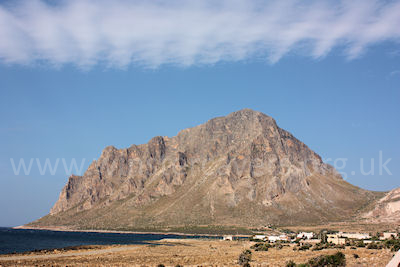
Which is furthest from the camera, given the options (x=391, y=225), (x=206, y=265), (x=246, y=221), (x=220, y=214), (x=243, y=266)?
(x=220, y=214)

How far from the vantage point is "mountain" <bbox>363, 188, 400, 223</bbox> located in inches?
6033

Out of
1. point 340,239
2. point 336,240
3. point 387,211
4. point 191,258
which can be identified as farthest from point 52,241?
point 387,211

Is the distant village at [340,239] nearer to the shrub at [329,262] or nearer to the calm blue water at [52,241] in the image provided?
the shrub at [329,262]

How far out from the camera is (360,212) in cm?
18325

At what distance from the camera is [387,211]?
162125 mm

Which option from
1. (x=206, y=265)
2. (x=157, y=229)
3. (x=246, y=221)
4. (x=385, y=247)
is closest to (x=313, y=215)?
(x=246, y=221)

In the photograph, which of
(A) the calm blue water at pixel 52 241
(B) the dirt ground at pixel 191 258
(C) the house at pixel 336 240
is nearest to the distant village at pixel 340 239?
(C) the house at pixel 336 240

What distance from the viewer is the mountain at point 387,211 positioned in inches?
6033

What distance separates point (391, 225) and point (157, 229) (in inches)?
4076

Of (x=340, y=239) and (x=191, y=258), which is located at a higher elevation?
(x=340, y=239)

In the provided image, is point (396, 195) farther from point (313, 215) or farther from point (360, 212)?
point (313, 215)

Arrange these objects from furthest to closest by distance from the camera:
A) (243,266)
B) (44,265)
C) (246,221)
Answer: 1. (246,221)
2. (44,265)
3. (243,266)

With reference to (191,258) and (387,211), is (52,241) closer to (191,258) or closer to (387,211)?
(191,258)

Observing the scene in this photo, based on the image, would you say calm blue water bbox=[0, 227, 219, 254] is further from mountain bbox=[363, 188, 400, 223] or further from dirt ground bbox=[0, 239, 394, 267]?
mountain bbox=[363, 188, 400, 223]
